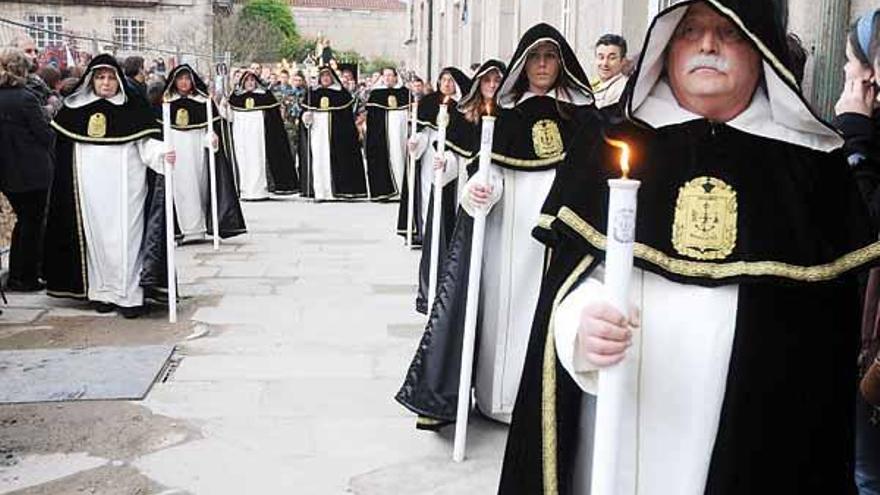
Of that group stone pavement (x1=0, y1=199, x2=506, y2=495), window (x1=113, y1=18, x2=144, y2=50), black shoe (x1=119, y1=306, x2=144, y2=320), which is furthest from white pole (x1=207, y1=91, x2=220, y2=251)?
window (x1=113, y1=18, x2=144, y2=50)

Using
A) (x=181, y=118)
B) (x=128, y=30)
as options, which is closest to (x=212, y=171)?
(x=181, y=118)

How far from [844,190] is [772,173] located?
0.55ft

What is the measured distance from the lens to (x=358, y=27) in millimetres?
60469

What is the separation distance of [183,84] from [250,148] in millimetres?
4376

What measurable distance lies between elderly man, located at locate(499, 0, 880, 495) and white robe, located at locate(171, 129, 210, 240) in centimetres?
918

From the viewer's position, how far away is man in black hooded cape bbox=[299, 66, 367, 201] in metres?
15.4

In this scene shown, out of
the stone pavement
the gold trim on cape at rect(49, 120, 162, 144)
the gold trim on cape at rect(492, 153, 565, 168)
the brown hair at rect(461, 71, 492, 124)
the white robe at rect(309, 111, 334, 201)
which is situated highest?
the brown hair at rect(461, 71, 492, 124)

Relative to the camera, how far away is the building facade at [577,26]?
486 centimetres

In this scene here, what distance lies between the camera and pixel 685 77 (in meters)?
2.29

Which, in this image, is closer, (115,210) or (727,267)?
(727,267)

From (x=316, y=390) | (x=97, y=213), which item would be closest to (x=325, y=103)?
(x=97, y=213)

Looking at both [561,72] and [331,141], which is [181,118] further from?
[561,72]

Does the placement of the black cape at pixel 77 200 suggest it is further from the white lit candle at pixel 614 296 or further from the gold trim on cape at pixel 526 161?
the white lit candle at pixel 614 296

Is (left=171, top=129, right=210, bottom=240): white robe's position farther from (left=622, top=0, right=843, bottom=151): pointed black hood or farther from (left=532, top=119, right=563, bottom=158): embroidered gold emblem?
(left=622, top=0, right=843, bottom=151): pointed black hood
